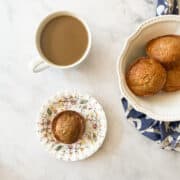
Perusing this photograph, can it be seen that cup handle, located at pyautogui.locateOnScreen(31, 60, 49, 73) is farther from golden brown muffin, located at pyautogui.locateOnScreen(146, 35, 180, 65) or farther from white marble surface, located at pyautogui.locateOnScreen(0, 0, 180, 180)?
golden brown muffin, located at pyautogui.locateOnScreen(146, 35, 180, 65)

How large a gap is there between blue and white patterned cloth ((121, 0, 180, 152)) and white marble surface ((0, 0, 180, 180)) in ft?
0.06

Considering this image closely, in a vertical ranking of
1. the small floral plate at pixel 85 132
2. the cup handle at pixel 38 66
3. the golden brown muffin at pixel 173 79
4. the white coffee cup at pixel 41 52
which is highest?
the white coffee cup at pixel 41 52

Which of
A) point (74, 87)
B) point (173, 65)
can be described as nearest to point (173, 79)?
point (173, 65)

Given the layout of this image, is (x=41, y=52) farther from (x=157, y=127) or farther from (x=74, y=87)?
(x=157, y=127)

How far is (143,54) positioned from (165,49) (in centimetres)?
5

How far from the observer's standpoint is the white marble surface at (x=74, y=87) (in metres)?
0.81

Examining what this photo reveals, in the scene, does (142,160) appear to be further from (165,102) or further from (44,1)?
(44,1)

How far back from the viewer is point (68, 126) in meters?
0.79

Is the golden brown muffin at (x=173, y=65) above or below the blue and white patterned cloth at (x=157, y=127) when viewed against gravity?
above

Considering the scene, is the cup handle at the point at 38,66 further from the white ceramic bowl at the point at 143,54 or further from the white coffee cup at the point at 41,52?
the white ceramic bowl at the point at 143,54

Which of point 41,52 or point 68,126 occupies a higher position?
point 41,52

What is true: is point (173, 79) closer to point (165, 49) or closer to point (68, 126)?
point (165, 49)

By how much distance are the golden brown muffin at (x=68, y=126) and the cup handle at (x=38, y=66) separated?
86mm

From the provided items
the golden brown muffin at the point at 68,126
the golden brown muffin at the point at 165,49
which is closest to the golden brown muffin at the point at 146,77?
the golden brown muffin at the point at 165,49
